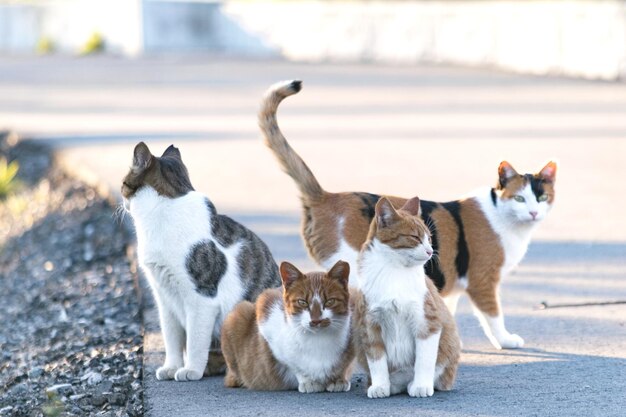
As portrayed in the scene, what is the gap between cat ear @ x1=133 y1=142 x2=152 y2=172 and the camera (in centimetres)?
616

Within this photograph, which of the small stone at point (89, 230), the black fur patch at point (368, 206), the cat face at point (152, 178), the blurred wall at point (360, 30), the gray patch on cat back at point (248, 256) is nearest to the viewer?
the cat face at point (152, 178)

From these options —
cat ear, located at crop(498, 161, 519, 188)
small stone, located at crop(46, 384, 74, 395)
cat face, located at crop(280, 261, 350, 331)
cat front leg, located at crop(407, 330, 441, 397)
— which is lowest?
small stone, located at crop(46, 384, 74, 395)

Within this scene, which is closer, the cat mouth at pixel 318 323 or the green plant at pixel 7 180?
the cat mouth at pixel 318 323

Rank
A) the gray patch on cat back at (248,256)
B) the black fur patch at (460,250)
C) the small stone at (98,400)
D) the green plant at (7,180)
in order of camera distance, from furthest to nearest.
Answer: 1. the green plant at (7,180)
2. the black fur patch at (460,250)
3. the gray patch on cat back at (248,256)
4. the small stone at (98,400)

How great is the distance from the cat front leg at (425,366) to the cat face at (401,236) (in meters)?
0.36

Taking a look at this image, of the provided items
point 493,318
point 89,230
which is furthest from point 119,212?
point 493,318

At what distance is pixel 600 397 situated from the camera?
5.50 m

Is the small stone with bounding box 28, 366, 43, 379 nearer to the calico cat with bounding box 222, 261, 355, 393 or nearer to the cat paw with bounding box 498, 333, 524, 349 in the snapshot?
the calico cat with bounding box 222, 261, 355, 393

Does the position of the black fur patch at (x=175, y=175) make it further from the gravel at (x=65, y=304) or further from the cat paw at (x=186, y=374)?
the gravel at (x=65, y=304)

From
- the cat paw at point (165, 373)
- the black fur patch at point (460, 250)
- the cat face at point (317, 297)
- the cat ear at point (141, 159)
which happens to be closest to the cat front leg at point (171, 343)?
the cat paw at point (165, 373)

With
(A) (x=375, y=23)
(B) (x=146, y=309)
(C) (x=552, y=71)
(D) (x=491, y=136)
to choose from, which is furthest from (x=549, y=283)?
(A) (x=375, y=23)

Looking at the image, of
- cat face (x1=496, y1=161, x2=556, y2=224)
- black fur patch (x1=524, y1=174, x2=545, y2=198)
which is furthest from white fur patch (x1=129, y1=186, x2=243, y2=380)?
black fur patch (x1=524, y1=174, x2=545, y2=198)

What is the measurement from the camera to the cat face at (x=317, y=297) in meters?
5.57

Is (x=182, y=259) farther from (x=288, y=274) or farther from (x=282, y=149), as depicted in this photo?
(x=282, y=149)
